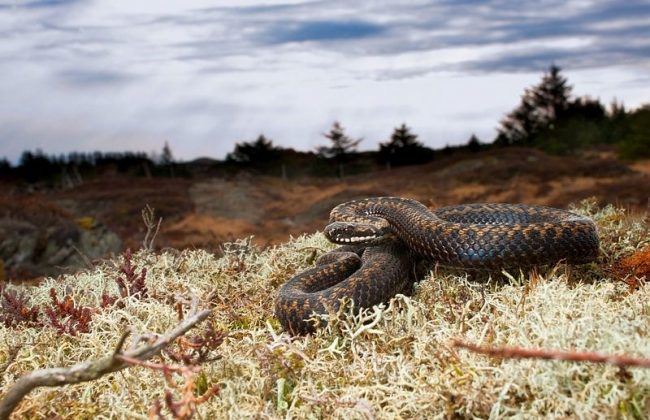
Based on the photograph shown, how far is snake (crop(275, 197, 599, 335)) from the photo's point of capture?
5.16 meters

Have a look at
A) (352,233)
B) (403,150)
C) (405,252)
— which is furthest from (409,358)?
(403,150)

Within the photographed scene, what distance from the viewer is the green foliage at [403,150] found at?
5309 centimetres

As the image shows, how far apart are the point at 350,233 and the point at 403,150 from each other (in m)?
47.8

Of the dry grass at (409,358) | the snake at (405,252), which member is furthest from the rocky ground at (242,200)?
the dry grass at (409,358)

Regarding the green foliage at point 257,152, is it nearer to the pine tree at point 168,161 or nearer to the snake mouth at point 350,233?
the pine tree at point 168,161

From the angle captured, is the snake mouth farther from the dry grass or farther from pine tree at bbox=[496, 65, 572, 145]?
pine tree at bbox=[496, 65, 572, 145]

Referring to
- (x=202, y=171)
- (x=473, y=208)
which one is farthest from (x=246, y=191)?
(x=473, y=208)

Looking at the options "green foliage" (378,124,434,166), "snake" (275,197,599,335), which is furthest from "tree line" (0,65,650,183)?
"snake" (275,197,599,335)

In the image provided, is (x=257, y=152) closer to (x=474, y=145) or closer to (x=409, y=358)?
(x=474, y=145)

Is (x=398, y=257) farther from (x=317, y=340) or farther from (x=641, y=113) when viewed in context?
(x=641, y=113)

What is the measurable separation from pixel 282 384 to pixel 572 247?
9.38 feet

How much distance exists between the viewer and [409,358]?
4.32 metres

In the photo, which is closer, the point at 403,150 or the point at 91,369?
the point at 91,369

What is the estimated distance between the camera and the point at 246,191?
4116 centimetres
